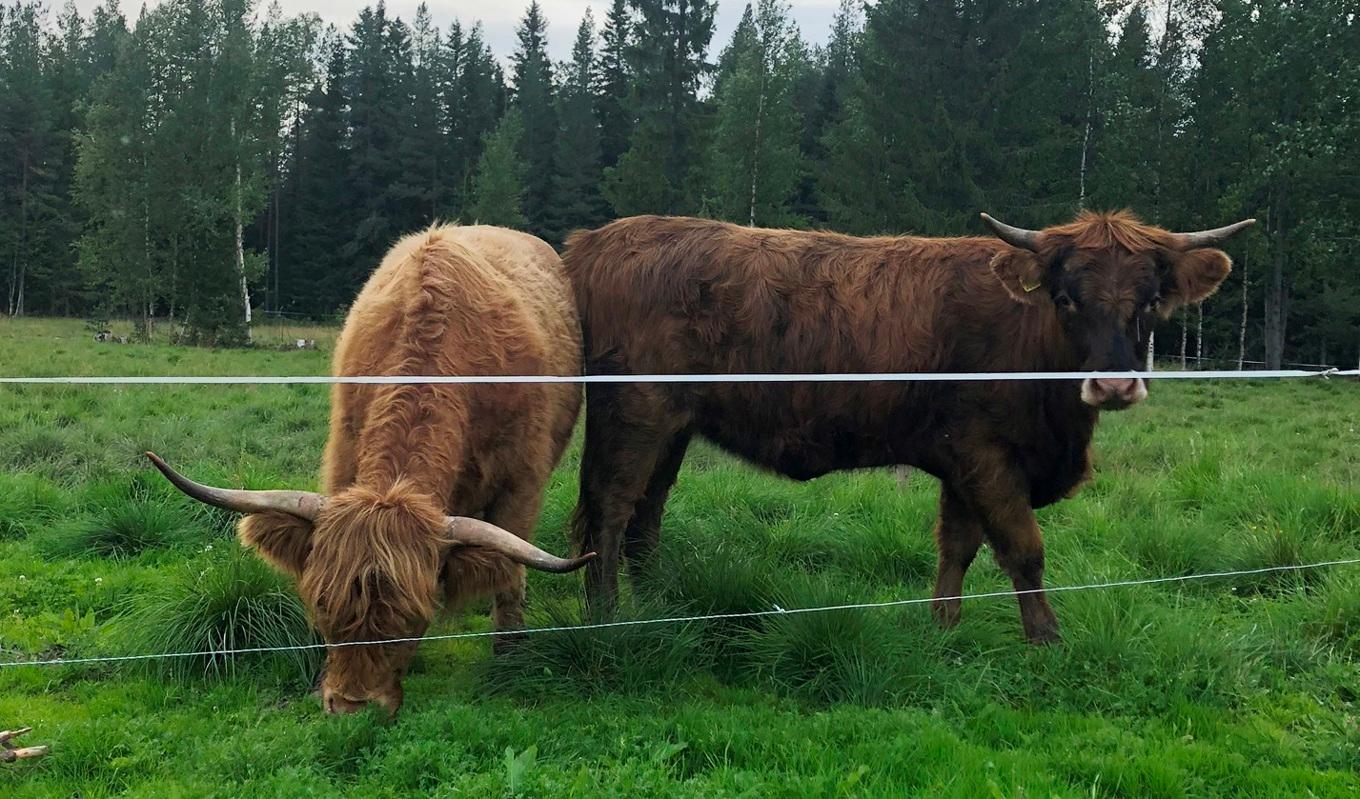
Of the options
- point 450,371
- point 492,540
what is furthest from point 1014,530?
point 450,371

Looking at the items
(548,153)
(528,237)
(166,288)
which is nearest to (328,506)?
(528,237)

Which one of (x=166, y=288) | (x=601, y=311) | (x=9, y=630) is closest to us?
(x=9, y=630)

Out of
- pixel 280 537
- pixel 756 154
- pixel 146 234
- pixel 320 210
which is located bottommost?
pixel 280 537

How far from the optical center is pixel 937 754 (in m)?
3.38

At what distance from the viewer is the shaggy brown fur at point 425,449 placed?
3.32m

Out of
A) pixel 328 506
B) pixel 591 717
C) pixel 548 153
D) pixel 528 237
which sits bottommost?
pixel 591 717

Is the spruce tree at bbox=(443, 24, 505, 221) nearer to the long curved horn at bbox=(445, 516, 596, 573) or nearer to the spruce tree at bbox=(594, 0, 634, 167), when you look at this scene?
the spruce tree at bbox=(594, 0, 634, 167)

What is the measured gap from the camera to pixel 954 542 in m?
5.05

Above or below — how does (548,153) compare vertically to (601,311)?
above

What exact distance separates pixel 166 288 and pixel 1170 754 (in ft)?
101

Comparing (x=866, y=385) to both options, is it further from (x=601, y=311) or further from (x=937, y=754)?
(x=937, y=754)

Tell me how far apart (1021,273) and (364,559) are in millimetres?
3300

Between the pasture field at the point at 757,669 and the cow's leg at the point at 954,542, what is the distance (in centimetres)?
18

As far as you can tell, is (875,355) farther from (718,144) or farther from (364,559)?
(718,144)
